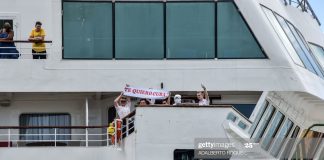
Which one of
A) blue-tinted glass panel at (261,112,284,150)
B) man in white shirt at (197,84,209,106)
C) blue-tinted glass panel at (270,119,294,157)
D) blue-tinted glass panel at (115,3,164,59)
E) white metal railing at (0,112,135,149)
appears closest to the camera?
man in white shirt at (197,84,209,106)

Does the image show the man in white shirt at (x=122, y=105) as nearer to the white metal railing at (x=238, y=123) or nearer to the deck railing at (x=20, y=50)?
the deck railing at (x=20, y=50)

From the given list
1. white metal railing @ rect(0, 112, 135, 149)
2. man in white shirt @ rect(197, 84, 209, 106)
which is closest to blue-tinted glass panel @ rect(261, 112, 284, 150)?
man in white shirt @ rect(197, 84, 209, 106)

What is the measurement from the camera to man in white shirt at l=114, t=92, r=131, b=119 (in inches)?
1299

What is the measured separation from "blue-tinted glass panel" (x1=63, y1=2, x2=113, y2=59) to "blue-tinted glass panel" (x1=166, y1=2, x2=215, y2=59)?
→ 55.2 inches

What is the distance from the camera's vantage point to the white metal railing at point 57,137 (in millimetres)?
34125

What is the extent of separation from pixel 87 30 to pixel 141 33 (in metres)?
1.25

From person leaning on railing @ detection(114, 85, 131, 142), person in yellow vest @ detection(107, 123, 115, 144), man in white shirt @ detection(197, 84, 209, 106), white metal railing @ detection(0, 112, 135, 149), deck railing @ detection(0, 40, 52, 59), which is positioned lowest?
white metal railing @ detection(0, 112, 135, 149)

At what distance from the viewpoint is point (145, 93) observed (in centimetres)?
3306

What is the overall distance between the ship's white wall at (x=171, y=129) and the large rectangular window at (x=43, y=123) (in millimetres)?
4483

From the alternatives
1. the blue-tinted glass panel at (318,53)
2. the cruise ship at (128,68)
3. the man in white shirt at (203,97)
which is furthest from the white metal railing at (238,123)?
the blue-tinted glass panel at (318,53)

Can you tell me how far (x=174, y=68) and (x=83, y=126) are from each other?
246cm

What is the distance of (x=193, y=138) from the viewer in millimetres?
30891

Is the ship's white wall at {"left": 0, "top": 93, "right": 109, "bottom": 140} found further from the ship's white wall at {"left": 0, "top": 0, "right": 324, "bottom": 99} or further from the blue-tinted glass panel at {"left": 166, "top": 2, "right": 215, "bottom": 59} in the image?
the blue-tinted glass panel at {"left": 166, "top": 2, "right": 215, "bottom": 59}

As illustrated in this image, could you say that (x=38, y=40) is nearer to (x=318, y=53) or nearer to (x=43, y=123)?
(x=43, y=123)
